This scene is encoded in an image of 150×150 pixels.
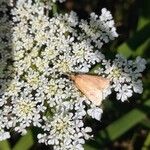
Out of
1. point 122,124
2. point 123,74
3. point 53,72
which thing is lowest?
point 122,124

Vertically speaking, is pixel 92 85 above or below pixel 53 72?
below

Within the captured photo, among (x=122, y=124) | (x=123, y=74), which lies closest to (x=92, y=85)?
(x=123, y=74)

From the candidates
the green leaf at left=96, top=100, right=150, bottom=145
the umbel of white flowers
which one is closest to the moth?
the umbel of white flowers

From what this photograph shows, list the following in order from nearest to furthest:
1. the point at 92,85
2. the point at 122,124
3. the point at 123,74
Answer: the point at 92,85, the point at 123,74, the point at 122,124

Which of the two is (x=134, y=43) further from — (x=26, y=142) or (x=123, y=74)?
(x=26, y=142)

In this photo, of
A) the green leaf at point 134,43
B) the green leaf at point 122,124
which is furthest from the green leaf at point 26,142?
the green leaf at point 134,43

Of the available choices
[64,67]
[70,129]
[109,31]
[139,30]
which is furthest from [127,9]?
[70,129]

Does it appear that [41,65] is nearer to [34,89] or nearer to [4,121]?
[34,89]
